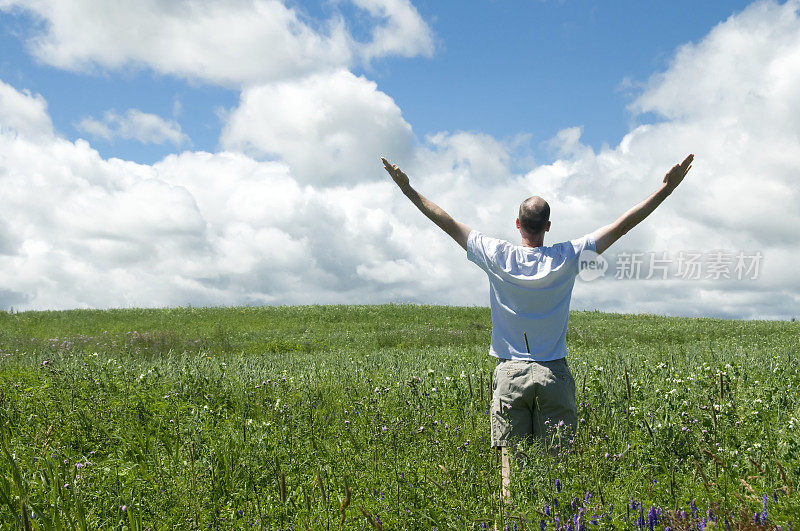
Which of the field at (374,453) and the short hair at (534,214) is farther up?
the short hair at (534,214)

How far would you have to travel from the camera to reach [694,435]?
5.02 meters

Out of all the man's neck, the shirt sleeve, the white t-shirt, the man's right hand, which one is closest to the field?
the white t-shirt

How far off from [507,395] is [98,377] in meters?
6.25

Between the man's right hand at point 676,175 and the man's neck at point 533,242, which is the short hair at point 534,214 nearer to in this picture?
the man's neck at point 533,242

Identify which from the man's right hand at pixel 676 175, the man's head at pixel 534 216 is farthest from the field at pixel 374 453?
the man's right hand at pixel 676 175

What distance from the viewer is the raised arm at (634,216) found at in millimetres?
4535

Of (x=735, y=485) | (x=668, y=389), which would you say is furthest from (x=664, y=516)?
(x=668, y=389)

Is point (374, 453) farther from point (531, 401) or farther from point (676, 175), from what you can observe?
point (676, 175)

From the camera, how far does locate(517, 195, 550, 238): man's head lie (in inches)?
174

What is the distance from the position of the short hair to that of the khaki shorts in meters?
1.11

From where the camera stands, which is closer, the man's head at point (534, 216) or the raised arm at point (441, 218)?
the man's head at point (534, 216)

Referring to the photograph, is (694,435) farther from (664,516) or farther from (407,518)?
(407,518)

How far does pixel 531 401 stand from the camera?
4.46m

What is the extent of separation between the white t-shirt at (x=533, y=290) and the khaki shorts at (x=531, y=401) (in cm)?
11
